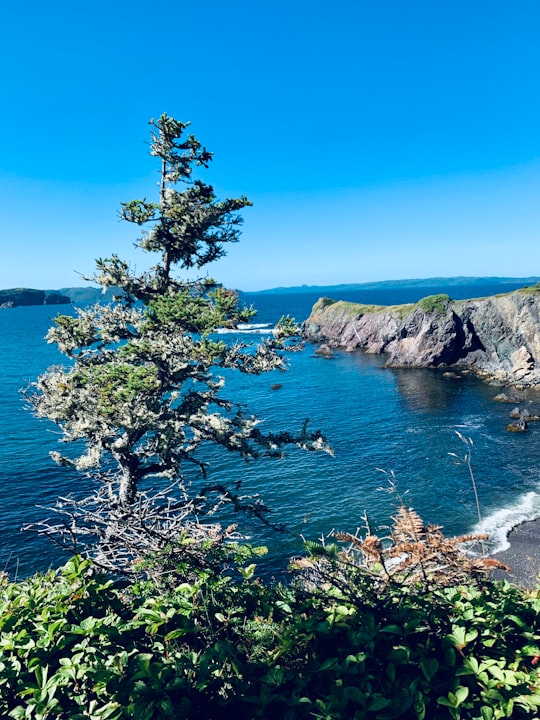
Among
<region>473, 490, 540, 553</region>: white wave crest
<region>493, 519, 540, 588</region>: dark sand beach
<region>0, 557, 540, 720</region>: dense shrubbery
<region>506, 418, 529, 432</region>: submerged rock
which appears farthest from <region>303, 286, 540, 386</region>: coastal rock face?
<region>0, 557, 540, 720</region>: dense shrubbery

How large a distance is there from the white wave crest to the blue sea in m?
0.06

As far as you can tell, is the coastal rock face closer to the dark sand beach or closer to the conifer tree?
the dark sand beach

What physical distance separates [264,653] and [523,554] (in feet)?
82.9

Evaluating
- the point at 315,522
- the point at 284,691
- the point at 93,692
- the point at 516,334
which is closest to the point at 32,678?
the point at 93,692

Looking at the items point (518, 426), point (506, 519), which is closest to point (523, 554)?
point (506, 519)

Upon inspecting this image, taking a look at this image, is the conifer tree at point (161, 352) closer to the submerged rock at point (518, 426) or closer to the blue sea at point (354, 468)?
the blue sea at point (354, 468)

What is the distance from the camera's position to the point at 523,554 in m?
24.6

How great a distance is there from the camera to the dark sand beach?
72.8ft

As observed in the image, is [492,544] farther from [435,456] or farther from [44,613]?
[44,613]

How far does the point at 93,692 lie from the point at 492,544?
→ 27.0 metres

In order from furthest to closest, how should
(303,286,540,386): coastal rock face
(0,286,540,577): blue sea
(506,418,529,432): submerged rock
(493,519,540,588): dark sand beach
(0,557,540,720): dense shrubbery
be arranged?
(303,286,540,386): coastal rock face
(506,418,529,432): submerged rock
(0,286,540,577): blue sea
(493,519,540,588): dark sand beach
(0,557,540,720): dense shrubbery

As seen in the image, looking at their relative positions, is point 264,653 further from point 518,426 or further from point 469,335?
point 469,335

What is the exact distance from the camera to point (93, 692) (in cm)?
407

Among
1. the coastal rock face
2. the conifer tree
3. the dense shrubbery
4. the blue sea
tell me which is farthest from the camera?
the coastal rock face
